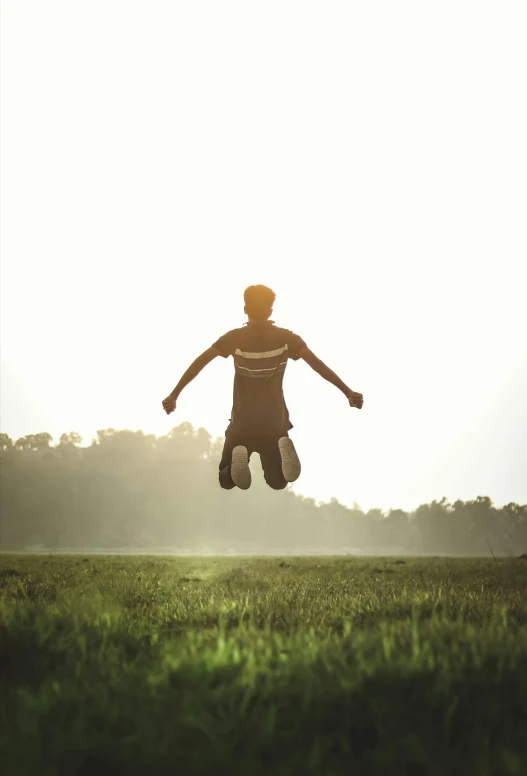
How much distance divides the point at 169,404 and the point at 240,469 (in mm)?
1317

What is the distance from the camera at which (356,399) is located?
8758 mm

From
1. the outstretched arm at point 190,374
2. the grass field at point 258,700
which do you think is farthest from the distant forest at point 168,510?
the grass field at point 258,700

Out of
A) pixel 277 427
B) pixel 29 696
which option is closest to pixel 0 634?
pixel 29 696

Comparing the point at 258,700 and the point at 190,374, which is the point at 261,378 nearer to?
the point at 190,374

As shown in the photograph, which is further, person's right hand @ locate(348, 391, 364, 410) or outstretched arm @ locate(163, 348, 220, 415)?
outstretched arm @ locate(163, 348, 220, 415)

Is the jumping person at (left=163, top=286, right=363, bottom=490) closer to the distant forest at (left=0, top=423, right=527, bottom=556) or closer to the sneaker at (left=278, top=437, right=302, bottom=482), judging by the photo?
the sneaker at (left=278, top=437, right=302, bottom=482)

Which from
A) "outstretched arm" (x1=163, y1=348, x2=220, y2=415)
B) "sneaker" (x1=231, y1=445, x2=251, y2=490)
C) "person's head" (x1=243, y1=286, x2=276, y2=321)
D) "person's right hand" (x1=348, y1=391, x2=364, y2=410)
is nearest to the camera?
"sneaker" (x1=231, y1=445, x2=251, y2=490)

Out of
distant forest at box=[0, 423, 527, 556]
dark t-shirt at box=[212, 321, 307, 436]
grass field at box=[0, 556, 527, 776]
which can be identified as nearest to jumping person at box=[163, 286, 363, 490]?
dark t-shirt at box=[212, 321, 307, 436]

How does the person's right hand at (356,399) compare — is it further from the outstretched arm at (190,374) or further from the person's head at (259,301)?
the outstretched arm at (190,374)

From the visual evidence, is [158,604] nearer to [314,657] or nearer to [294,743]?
[314,657]

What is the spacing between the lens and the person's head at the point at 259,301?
29.0 feet

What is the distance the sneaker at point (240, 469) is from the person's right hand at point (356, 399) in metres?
1.45

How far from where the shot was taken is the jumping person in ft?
28.7

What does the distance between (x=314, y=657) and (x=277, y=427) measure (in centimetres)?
520
